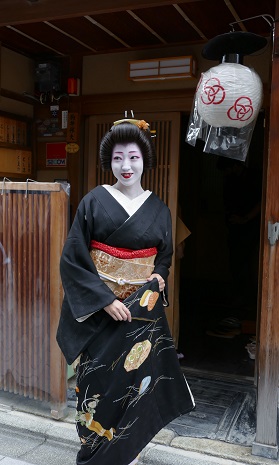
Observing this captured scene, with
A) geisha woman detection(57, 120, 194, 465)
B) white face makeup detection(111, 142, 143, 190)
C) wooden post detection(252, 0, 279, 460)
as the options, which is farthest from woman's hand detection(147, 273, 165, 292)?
wooden post detection(252, 0, 279, 460)

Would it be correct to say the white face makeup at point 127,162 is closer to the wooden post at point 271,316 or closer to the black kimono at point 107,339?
the black kimono at point 107,339

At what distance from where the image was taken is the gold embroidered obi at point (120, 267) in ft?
10.1

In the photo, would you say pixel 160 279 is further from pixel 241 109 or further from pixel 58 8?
pixel 58 8

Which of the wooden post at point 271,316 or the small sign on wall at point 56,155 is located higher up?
the small sign on wall at point 56,155

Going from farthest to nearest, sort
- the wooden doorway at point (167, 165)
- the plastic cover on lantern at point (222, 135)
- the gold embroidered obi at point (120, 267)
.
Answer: the wooden doorway at point (167, 165) → the plastic cover on lantern at point (222, 135) → the gold embroidered obi at point (120, 267)

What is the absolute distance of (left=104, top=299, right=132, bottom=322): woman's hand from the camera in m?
2.94

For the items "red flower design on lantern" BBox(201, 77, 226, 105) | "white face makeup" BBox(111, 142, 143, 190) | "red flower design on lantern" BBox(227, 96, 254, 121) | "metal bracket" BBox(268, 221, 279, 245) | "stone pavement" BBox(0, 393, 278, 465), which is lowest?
"stone pavement" BBox(0, 393, 278, 465)

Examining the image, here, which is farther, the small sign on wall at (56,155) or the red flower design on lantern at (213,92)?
the small sign on wall at (56,155)

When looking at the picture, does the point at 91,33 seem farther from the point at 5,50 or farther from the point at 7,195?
the point at 7,195

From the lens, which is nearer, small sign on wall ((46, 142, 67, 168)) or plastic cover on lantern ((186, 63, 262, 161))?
plastic cover on lantern ((186, 63, 262, 161))

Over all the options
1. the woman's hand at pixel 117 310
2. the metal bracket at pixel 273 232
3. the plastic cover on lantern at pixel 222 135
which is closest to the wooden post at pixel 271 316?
the metal bracket at pixel 273 232

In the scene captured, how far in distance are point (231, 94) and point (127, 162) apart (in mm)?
1001

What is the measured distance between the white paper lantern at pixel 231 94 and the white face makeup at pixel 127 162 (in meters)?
0.77

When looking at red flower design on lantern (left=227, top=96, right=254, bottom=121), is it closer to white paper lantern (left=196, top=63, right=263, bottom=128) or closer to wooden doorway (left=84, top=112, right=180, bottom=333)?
white paper lantern (left=196, top=63, right=263, bottom=128)
